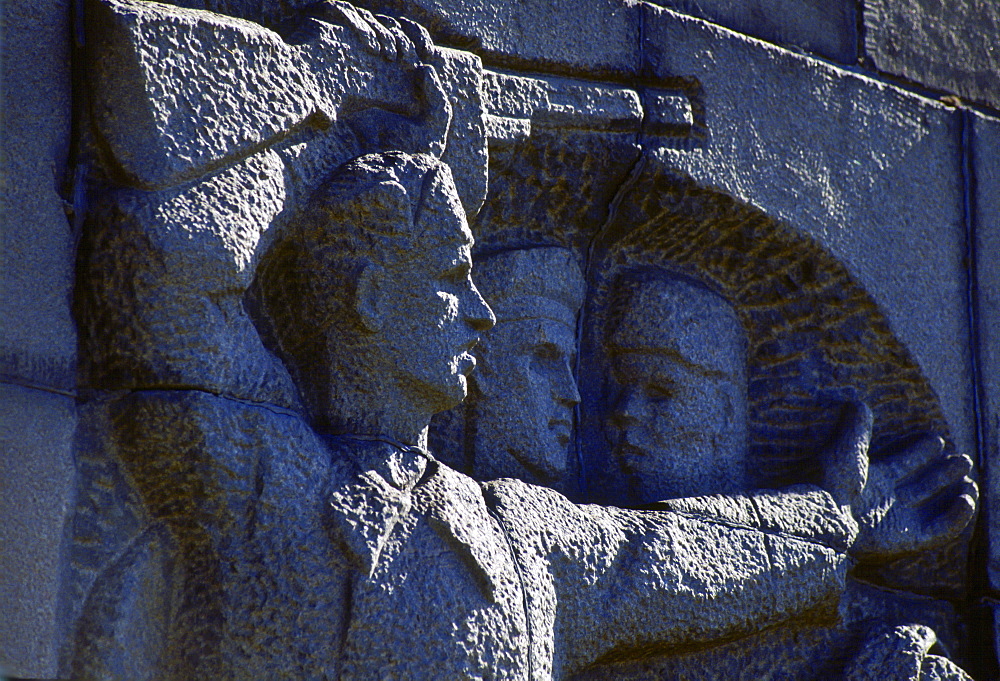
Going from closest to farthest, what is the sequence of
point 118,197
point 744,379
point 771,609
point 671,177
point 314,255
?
point 118,197 → point 314,255 → point 771,609 → point 671,177 → point 744,379

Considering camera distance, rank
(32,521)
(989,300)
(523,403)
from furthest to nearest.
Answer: (989,300), (523,403), (32,521)

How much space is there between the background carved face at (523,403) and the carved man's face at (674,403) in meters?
0.22

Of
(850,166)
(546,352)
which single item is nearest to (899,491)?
(850,166)

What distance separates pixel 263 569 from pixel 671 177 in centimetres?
147

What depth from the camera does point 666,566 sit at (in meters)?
2.72

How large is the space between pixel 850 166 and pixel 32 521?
2326 mm

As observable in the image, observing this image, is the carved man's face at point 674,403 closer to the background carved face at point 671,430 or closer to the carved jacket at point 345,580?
the background carved face at point 671,430

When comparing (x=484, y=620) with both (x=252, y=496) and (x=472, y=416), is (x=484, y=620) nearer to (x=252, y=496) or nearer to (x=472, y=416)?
(x=252, y=496)

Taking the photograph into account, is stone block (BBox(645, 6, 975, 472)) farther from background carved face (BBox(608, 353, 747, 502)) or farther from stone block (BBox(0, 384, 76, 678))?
stone block (BBox(0, 384, 76, 678))

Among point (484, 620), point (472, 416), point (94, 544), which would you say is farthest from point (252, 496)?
point (472, 416)

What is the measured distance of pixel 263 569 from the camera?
2.22 meters

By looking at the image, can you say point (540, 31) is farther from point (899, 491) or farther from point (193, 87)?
point (899, 491)

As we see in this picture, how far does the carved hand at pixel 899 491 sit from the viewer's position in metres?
3.19

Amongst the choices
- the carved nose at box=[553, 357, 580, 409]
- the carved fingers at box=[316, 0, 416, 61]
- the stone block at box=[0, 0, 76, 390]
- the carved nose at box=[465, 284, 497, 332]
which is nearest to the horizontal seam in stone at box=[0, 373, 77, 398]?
the stone block at box=[0, 0, 76, 390]
